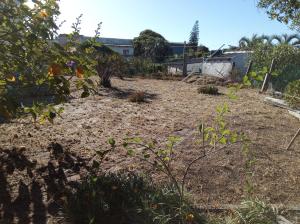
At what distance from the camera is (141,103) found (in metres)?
8.30

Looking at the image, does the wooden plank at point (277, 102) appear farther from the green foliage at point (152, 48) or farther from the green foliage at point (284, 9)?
the green foliage at point (152, 48)

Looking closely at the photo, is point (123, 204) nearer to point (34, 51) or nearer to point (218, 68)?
point (34, 51)

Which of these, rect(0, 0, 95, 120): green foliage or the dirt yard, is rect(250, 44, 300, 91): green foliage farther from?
rect(0, 0, 95, 120): green foliage

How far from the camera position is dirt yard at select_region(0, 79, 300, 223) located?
366cm

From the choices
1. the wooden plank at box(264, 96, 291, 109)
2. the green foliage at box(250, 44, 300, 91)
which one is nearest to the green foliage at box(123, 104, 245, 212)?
the wooden plank at box(264, 96, 291, 109)

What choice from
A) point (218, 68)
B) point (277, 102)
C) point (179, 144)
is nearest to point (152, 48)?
point (218, 68)

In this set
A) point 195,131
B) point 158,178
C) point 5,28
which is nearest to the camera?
point 5,28

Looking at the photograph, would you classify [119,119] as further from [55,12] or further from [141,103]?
[55,12]

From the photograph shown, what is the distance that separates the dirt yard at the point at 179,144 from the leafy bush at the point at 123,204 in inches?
15.4

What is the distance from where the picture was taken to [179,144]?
507 cm

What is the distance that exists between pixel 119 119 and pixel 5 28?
3.84m

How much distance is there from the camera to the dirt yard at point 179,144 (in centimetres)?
366

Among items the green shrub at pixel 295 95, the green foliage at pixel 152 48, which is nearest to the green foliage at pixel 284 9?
the green shrub at pixel 295 95

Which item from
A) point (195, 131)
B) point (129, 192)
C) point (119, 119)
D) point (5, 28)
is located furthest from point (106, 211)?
point (119, 119)
